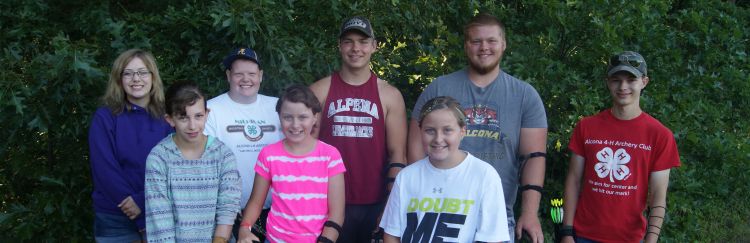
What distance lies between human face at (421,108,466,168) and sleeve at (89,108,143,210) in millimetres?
1673

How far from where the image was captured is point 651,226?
152 inches

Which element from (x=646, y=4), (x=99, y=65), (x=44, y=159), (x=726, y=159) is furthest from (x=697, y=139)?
(x=44, y=159)

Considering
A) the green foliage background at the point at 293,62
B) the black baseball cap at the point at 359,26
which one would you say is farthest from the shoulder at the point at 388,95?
the green foliage background at the point at 293,62

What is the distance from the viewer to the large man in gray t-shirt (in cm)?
389

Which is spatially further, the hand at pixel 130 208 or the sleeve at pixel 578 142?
the sleeve at pixel 578 142

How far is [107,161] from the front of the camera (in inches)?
147

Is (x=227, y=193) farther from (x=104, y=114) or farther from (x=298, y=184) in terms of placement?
(x=104, y=114)

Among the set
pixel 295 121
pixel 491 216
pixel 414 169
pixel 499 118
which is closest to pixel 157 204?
pixel 295 121

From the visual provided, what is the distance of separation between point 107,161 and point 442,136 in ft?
6.01

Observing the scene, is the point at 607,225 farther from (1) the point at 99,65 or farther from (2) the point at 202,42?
(1) the point at 99,65

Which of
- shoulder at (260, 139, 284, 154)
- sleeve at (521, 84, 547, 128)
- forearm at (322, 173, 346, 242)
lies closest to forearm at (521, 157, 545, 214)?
sleeve at (521, 84, 547, 128)

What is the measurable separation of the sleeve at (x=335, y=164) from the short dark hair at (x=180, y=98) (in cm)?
76

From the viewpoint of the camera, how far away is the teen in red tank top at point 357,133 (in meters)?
4.04

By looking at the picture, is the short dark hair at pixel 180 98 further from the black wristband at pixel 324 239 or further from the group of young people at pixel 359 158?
the black wristband at pixel 324 239
